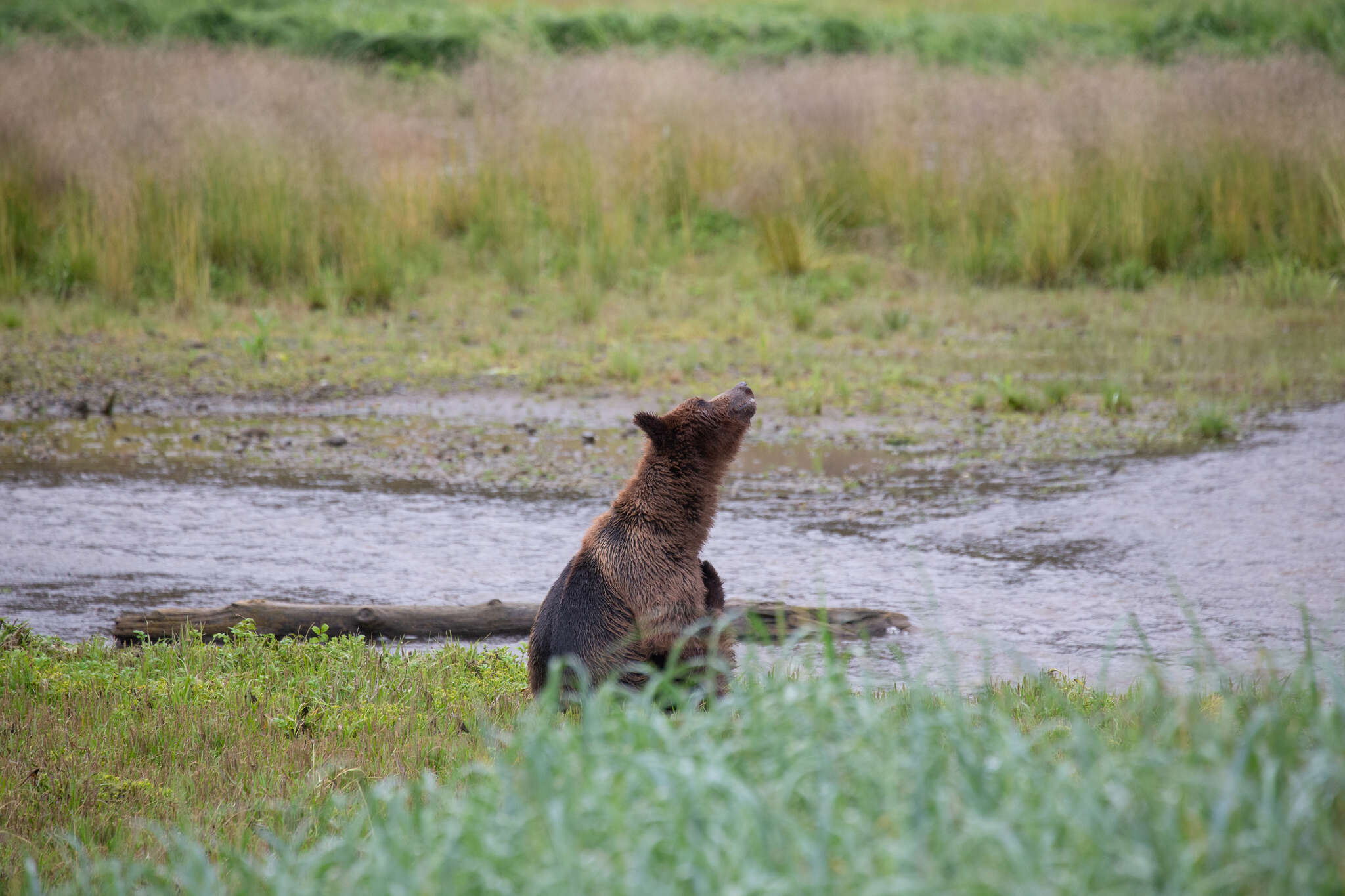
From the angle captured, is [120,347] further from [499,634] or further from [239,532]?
[499,634]

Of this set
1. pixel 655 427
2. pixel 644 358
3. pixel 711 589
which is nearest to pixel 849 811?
pixel 711 589

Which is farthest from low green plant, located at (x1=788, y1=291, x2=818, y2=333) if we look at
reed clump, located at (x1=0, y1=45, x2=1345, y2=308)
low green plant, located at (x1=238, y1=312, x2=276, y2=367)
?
low green plant, located at (x1=238, y1=312, x2=276, y2=367)

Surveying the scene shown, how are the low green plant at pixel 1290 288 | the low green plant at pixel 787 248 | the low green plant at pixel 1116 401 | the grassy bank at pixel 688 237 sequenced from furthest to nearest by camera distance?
the low green plant at pixel 787 248 → the low green plant at pixel 1290 288 → the grassy bank at pixel 688 237 → the low green plant at pixel 1116 401

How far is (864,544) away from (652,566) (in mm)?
2908

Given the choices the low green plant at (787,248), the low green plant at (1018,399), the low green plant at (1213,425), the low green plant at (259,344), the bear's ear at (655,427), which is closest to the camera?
the bear's ear at (655,427)

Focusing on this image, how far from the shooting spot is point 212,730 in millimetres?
4414

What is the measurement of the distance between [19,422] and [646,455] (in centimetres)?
653

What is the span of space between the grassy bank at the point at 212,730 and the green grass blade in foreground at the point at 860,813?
3.42 feet

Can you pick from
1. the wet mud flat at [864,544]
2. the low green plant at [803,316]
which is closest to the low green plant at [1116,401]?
the wet mud flat at [864,544]

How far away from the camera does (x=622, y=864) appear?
2281 mm

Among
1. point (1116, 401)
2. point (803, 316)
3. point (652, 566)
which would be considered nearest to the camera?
point (652, 566)

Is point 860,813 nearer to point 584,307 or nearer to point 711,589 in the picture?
point 711,589

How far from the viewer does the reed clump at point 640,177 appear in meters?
12.1

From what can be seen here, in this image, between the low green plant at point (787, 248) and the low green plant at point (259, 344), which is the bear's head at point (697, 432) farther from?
the low green plant at point (787, 248)
